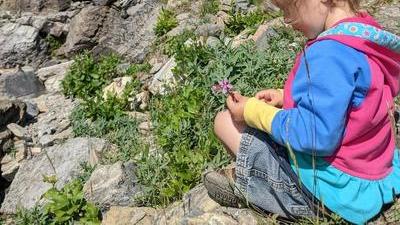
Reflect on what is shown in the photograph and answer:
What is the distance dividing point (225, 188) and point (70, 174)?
8.63 ft

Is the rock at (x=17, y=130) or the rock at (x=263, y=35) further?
the rock at (x=17, y=130)

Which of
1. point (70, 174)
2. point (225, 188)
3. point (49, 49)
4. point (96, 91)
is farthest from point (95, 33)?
point (225, 188)

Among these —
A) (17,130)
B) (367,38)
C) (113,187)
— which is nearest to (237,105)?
(367,38)

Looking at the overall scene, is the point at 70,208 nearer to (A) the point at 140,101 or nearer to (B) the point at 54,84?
(A) the point at 140,101

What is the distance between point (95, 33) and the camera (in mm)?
9477

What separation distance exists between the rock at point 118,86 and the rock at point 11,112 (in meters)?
1.15

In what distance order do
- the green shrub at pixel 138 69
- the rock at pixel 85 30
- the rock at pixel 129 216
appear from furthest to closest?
the rock at pixel 85 30
the green shrub at pixel 138 69
the rock at pixel 129 216

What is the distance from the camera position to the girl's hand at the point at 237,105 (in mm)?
2982

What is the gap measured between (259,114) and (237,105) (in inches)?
6.9

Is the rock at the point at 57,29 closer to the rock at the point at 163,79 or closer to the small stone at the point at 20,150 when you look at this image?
the small stone at the point at 20,150

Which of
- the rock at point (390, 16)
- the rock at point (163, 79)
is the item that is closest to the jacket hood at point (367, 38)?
the rock at point (390, 16)

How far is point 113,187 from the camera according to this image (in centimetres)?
459

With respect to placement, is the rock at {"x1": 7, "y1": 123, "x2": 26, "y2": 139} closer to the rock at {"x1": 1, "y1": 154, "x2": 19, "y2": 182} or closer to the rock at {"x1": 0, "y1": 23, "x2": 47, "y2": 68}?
the rock at {"x1": 1, "y1": 154, "x2": 19, "y2": 182}

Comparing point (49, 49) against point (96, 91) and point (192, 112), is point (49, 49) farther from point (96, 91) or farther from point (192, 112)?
point (192, 112)
